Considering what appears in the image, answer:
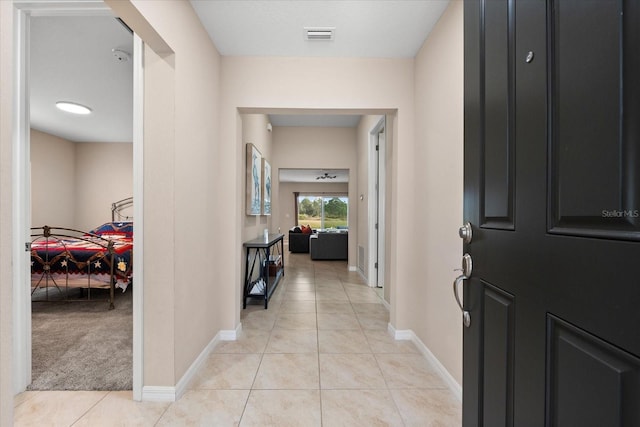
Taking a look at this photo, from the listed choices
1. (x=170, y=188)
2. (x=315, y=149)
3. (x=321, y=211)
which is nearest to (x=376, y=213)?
(x=315, y=149)

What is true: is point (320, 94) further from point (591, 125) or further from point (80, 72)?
point (80, 72)

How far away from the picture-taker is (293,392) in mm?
1863

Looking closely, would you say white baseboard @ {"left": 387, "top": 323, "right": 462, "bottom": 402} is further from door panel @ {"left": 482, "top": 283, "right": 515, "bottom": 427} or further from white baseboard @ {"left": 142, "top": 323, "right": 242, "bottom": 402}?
white baseboard @ {"left": 142, "top": 323, "right": 242, "bottom": 402}

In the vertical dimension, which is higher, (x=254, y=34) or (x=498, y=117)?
(x=254, y=34)

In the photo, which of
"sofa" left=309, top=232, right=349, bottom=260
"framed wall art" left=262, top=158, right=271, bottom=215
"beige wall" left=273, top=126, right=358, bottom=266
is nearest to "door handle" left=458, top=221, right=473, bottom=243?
"framed wall art" left=262, top=158, right=271, bottom=215

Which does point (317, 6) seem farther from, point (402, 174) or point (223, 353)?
point (223, 353)

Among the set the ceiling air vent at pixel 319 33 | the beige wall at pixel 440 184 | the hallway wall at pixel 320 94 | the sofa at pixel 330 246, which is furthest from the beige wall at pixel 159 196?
the sofa at pixel 330 246

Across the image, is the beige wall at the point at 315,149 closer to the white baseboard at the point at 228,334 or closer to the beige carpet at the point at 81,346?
the beige carpet at the point at 81,346

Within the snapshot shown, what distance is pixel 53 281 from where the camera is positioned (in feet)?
11.4

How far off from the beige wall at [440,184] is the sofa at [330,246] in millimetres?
4545

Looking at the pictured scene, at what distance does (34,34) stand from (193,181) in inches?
82.2

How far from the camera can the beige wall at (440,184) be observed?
6.11 ft

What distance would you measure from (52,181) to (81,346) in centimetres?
515

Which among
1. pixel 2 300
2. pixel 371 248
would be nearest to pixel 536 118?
pixel 2 300
